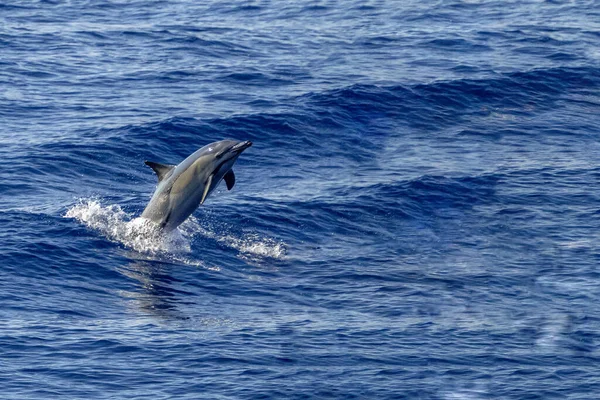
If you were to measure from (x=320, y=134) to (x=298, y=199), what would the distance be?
7244 mm

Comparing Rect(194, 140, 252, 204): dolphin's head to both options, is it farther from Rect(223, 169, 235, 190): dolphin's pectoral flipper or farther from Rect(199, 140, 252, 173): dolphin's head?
Rect(223, 169, 235, 190): dolphin's pectoral flipper

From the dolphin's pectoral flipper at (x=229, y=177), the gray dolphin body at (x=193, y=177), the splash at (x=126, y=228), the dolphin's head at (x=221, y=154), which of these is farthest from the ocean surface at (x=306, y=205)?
the dolphin's head at (x=221, y=154)

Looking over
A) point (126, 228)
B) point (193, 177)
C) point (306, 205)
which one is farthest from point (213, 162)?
point (306, 205)

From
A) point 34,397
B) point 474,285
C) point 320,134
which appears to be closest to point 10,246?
point 34,397

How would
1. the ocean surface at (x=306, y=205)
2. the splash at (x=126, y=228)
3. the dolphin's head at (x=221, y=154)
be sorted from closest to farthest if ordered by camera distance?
the ocean surface at (x=306, y=205)
the dolphin's head at (x=221, y=154)
the splash at (x=126, y=228)

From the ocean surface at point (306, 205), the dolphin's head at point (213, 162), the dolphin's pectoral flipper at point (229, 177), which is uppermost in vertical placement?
the dolphin's head at point (213, 162)

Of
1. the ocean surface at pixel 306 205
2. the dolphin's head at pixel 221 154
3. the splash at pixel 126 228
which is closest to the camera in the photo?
the ocean surface at pixel 306 205

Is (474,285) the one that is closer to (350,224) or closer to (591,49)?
(350,224)

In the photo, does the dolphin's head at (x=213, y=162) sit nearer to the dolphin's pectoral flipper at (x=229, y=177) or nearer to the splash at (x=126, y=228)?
the dolphin's pectoral flipper at (x=229, y=177)

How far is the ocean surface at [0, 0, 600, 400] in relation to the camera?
89.8 feet

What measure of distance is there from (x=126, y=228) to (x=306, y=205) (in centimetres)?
628

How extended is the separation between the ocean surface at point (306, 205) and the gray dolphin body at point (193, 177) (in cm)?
189

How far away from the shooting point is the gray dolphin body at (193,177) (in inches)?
1233

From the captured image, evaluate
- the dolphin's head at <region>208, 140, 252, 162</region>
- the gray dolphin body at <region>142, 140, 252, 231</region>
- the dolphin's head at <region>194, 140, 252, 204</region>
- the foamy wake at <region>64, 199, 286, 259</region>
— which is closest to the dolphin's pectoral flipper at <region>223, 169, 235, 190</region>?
the gray dolphin body at <region>142, 140, 252, 231</region>
